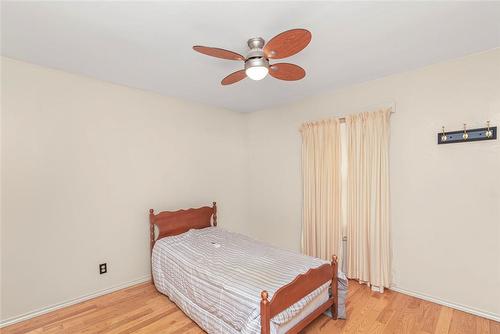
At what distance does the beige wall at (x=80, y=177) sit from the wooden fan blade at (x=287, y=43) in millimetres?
2192

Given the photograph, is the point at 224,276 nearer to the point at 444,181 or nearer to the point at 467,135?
the point at 444,181

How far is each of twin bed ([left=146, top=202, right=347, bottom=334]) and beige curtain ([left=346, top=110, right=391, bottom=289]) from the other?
794mm

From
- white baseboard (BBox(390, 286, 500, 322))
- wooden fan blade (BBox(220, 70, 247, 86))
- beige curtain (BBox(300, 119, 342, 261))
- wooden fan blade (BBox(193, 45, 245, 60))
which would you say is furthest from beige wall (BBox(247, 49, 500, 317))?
wooden fan blade (BBox(193, 45, 245, 60))

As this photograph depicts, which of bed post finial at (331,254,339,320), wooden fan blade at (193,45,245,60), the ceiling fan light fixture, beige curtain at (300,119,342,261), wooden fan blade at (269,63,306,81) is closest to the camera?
wooden fan blade at (193,45,245,60)

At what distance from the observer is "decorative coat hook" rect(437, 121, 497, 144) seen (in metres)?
2.26

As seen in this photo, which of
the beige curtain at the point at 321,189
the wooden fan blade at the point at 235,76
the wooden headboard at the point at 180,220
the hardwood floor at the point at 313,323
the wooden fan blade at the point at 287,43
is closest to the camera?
the wooden fan blade at the point at 287,43

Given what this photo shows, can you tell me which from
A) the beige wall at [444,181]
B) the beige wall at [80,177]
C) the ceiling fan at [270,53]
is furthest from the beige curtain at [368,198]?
the beige wall at [80,177]

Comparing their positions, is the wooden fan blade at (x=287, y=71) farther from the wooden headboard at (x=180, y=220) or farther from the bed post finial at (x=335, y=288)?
the wooden headboard at (x=180, y=220)

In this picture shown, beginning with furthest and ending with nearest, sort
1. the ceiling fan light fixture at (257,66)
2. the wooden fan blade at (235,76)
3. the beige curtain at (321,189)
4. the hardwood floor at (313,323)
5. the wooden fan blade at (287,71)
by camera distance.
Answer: the beige curtain at (321,189) < the hardwood floor at (313,323) < the wooden fan blade at (235,76) < the wooden fan blade at (287,71) < the ceiling fan light fixture at (257,66)

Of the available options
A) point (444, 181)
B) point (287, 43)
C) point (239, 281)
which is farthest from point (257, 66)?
point (444, 181)

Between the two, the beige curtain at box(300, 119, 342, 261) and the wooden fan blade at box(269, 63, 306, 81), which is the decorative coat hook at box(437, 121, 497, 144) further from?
the wooden fan blade at box(269, 63, 306, 81)

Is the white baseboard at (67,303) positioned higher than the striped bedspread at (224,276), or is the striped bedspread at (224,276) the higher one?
the striped bedspread at (224,276)

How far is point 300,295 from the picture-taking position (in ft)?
6.34

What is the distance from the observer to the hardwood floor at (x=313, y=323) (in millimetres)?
2195
